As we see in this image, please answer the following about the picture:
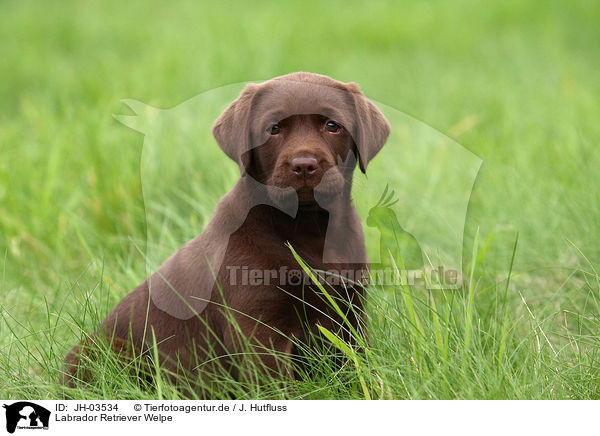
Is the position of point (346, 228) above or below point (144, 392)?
above

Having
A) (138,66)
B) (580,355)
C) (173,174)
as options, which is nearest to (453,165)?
(173,174)

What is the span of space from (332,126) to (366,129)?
0.48 feet

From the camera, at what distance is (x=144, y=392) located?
109 inches

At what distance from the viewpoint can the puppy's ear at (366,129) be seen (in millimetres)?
2924

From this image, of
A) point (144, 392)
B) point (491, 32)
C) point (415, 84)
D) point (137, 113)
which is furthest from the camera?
point (491, 32)

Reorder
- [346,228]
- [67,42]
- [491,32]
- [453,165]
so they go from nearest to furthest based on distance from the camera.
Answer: [346,228]
[453,165]
[491,32]
[67,42]

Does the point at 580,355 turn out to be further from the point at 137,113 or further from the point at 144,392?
the point at 137,113

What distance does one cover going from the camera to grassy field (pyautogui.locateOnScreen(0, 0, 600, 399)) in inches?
108

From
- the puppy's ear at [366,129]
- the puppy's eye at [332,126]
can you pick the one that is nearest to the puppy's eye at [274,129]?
the puppy's eye at [332,126]

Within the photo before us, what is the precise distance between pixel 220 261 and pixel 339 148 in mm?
620
